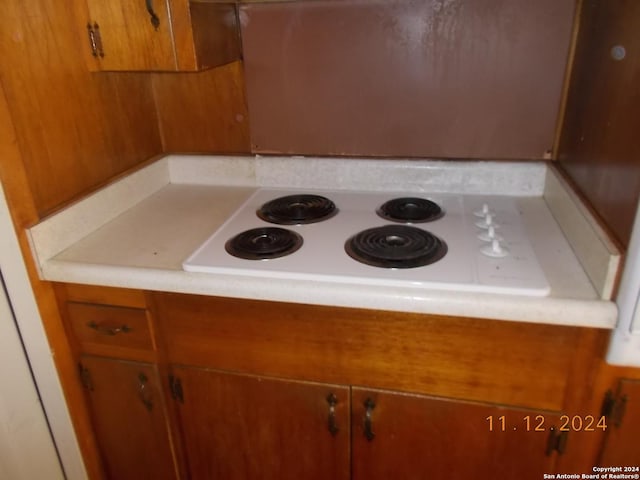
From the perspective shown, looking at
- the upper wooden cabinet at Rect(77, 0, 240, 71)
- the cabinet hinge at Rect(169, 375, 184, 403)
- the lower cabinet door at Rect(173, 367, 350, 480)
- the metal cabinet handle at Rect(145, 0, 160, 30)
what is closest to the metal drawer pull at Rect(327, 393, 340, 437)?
the lower cabinet door at Rect(173, 367, 350, 480)

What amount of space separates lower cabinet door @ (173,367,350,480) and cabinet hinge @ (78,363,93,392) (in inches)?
9.6

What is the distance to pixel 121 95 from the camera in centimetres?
139

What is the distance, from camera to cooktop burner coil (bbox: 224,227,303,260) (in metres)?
1.13

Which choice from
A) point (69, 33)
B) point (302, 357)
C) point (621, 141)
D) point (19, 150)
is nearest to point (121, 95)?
point (69, 33)

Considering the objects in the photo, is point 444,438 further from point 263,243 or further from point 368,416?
point 263,243

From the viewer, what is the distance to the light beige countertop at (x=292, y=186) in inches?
37.4

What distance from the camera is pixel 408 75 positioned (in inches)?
54.4

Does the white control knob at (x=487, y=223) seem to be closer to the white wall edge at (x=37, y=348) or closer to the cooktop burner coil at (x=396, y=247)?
the cooktop burner coil at (x=396, y=247)

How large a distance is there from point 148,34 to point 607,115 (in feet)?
3.37

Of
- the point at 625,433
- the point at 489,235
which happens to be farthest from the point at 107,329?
the point at 625,433

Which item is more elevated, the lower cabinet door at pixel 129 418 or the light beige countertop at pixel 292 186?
the light beige countertop at pixel 292 186

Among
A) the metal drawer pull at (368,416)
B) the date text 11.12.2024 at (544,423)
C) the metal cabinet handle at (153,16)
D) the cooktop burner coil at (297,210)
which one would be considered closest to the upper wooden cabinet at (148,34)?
the metal cabinet handle at (153,16)

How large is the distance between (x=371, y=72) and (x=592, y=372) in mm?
934

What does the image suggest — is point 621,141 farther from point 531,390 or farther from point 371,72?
point 371,72
